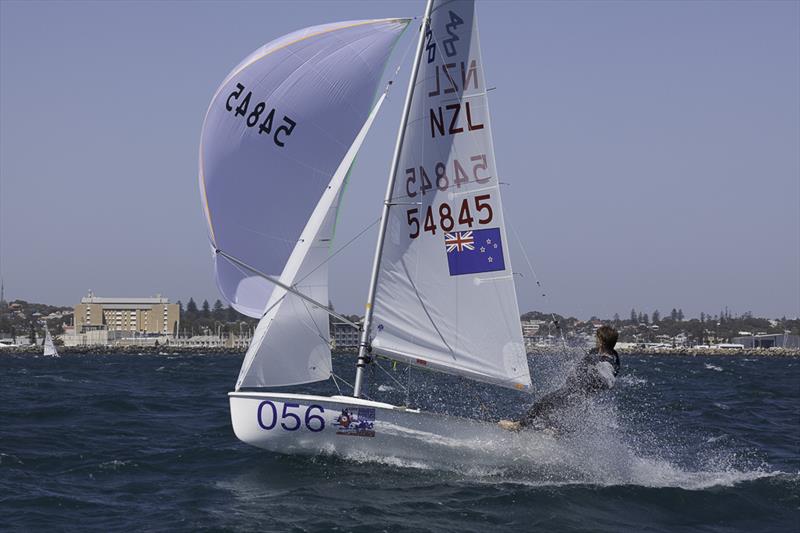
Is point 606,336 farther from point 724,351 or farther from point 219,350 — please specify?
point 724,351

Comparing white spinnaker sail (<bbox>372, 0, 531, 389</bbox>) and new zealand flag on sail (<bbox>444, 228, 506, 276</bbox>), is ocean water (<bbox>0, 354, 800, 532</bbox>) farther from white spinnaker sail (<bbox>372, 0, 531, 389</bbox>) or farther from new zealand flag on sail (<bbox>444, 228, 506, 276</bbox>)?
new zealand flag on sail (<bbox>444, 228, 506, 276</bbox>)

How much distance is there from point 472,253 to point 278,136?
2.79m

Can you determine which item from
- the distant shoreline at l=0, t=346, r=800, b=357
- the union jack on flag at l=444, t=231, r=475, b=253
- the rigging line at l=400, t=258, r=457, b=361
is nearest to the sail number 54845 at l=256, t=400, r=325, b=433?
the rigging line at l=400, t=258, r=457, b=361

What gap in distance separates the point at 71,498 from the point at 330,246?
4.23 meters

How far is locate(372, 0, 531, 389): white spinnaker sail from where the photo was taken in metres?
12.1

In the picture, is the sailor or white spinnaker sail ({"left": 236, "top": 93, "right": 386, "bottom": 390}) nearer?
the sailor

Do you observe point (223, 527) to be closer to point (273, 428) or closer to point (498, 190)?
point (273, 428)

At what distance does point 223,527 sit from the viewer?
9.11 meters

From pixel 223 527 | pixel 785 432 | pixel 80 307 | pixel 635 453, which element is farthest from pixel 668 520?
pixel 80 307

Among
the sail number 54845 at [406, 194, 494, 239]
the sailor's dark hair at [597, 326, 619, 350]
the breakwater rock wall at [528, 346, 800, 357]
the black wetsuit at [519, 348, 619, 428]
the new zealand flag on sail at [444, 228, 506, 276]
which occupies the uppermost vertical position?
the sail number 54845 at [406, 194, 494, 239]

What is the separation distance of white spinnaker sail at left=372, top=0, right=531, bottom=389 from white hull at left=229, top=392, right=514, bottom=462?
967 mm

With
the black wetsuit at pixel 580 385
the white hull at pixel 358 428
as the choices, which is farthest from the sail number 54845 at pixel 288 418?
the black wetsuit at pixel 580 385

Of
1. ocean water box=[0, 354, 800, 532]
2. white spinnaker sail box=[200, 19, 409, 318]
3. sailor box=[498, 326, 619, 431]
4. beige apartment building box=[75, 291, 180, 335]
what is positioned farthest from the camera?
beige apartment building box=[75, 291, 180, 335]

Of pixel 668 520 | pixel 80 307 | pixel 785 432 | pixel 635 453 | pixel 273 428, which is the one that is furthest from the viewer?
pixel 80 307
